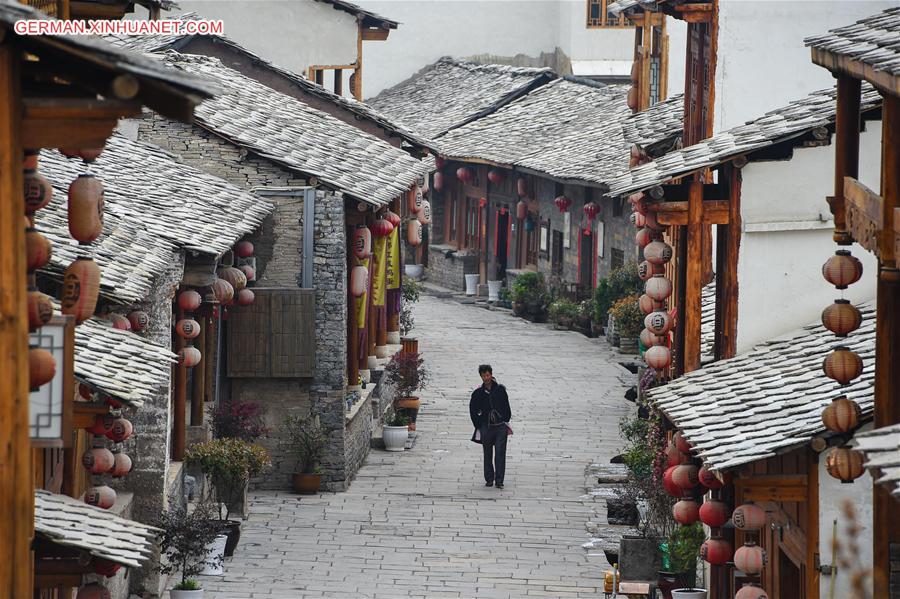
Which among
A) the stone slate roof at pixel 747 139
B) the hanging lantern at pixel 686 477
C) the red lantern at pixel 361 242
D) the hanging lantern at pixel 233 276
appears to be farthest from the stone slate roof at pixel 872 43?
the red lantern at pixel 361 242

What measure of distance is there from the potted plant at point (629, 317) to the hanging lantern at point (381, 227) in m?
7.98

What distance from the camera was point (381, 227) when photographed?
A: 23766 mm

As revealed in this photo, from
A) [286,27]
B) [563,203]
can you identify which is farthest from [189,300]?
[563,203]

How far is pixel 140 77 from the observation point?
6.31 m

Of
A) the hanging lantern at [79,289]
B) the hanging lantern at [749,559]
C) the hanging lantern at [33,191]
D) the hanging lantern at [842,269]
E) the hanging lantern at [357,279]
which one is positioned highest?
the hanging lantern at [33,191]

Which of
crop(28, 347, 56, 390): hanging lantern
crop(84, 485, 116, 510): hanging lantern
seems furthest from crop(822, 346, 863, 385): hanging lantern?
crop(84, 485, 116, 510): hanging lantern

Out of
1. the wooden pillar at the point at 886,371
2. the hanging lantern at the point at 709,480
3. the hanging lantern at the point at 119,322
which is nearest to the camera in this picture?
the wooden pillar at the point at 886,371

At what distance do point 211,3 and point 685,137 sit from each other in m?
16.8

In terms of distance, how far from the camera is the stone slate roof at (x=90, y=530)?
31.2ft

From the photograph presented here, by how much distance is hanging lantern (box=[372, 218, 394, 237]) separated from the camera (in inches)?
935

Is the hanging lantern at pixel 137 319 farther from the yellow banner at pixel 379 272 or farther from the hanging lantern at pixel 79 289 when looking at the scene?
the yellow banner at pixel 379 272

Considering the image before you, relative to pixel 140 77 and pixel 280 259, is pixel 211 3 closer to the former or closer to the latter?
pixel 280 259

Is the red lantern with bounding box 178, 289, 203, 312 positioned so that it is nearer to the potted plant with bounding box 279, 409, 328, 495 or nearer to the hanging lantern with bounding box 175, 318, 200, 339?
the hanging lantern with bounding box 175, 318, 200, 339

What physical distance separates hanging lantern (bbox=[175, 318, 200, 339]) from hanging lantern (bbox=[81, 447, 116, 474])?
5.04 meters
